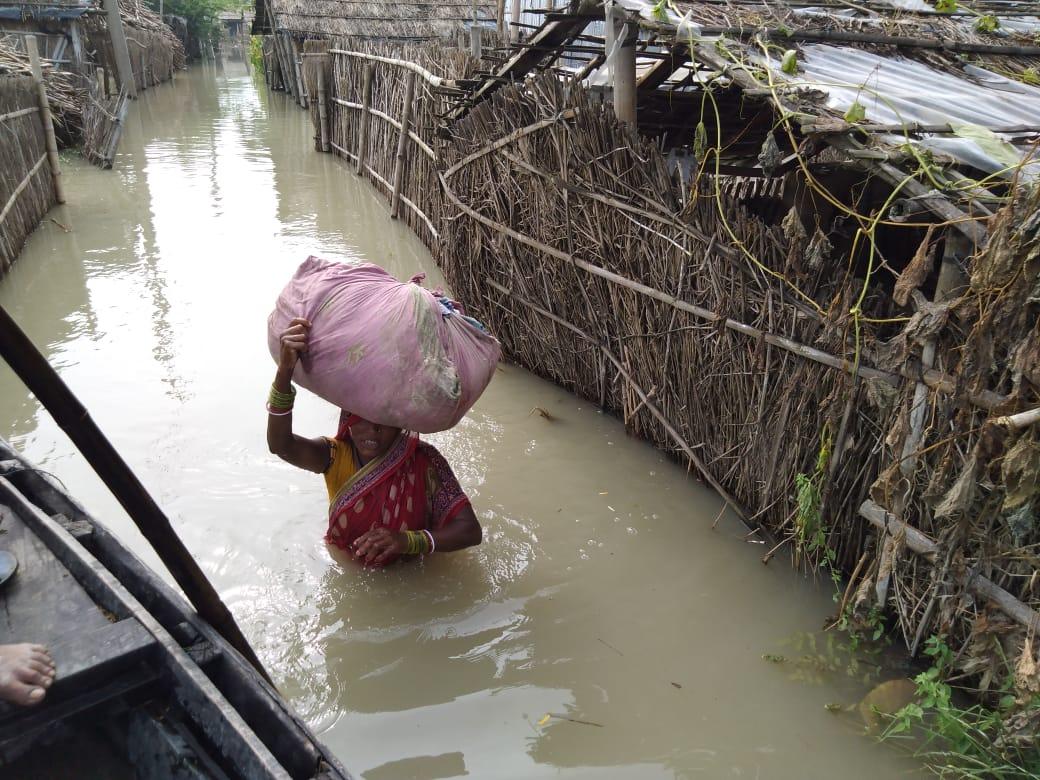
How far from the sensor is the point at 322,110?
12.4 metres

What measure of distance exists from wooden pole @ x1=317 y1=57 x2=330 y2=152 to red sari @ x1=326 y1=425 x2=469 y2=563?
31.4 feet

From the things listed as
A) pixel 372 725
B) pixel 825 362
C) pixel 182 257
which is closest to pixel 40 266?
pixel 182 257

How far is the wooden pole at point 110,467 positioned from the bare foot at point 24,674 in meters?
0.33

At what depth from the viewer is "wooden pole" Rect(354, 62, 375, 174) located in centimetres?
967

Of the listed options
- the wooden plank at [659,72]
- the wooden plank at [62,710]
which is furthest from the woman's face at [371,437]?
the wooden plank at [659,72]

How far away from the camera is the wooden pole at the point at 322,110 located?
11.1 m

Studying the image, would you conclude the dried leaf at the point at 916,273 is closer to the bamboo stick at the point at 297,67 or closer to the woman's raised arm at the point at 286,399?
the woman's raised arm at the point at 286,399

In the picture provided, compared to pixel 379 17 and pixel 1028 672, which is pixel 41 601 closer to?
pixel 1028 672

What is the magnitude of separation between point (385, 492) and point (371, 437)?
24 cm

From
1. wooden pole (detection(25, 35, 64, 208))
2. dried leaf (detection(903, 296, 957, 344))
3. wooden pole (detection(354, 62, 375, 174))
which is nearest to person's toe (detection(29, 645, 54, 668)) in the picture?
dried leaf (detection(903, 296, 957, 344))

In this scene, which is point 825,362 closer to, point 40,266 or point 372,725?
point 372,725

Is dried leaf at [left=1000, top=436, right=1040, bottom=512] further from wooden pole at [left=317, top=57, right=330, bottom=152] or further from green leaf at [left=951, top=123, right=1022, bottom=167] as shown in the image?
wooden pole at [left=317, top=57, right=330, bottom=152]

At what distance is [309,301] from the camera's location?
2697mm

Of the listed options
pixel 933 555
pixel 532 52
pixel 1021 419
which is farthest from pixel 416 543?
pixel 532 52
